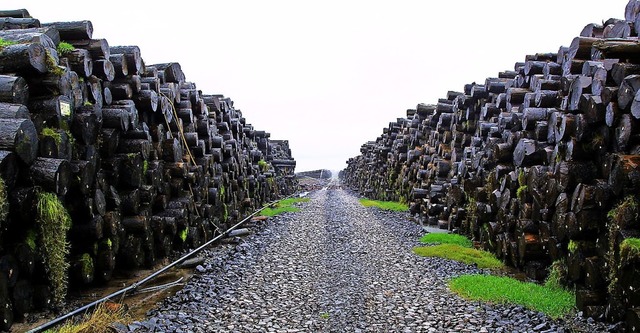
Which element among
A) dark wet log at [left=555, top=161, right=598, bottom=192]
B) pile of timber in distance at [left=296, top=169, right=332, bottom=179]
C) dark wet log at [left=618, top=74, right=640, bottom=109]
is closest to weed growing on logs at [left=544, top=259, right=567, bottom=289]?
dark wet log at [left=555, top=161, right=598, bottom=192]

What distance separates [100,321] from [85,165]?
2491mm

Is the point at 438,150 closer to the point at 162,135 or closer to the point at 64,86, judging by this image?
the point at 162,135

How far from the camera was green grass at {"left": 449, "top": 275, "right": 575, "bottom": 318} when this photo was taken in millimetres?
6098

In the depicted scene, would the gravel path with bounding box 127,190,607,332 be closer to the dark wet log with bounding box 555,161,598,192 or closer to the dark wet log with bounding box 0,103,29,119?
the dark wet log with bounding box 555,161,598,192

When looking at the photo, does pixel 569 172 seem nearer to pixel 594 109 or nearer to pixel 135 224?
pixel 594 109

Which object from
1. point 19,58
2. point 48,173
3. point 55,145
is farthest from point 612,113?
point 19,58

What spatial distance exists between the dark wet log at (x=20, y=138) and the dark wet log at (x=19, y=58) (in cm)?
106

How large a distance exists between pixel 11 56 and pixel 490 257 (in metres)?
8.92

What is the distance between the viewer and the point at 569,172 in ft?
22.4

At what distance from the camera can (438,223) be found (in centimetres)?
1495

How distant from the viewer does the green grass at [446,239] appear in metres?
11.6

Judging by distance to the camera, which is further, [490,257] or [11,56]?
[490,257]

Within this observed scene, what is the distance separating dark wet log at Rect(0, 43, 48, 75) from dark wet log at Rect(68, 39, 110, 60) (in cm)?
197

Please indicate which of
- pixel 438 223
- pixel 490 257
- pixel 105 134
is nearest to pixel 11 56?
pixel 105 134
